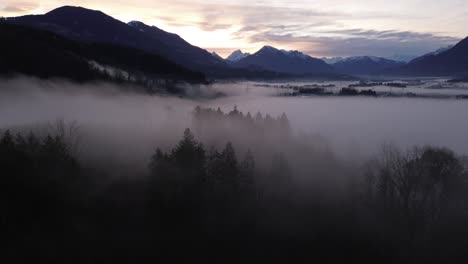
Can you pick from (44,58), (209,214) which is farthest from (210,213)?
(44,58)

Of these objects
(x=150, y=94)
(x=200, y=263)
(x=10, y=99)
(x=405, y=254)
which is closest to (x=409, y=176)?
(x=405, y=254)

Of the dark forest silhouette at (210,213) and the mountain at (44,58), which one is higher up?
the mountain at (44,58)

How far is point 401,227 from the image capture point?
183ft

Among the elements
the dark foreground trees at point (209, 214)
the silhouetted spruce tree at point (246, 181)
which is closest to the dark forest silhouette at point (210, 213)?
the dark foreground trees at point (209, 214)

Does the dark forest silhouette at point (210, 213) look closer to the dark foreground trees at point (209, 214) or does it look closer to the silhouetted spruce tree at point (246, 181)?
the dark foreground trees at point (209, 214)

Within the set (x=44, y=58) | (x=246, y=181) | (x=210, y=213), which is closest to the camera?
(x=210, y=213)

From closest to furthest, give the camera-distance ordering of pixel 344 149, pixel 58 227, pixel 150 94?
pixel 58 227
pixel 344 149
pixel 150 94

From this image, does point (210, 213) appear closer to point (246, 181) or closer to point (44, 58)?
point (246, 181)

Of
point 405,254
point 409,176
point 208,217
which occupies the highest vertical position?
point 409,176

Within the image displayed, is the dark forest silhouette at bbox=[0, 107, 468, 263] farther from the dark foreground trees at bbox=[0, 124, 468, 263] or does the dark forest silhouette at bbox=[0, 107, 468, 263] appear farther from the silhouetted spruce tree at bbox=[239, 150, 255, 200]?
the silhouetted spruce tree at bbox=[239, 150, 255, 200]

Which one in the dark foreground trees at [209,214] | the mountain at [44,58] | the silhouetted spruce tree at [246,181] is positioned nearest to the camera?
the dark foreground trees at [209,214]

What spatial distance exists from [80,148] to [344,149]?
66.5m

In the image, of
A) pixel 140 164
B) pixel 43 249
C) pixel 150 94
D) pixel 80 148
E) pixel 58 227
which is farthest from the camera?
pixel 150 94

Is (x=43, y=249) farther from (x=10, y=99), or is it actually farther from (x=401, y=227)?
(x=10, y=99)
